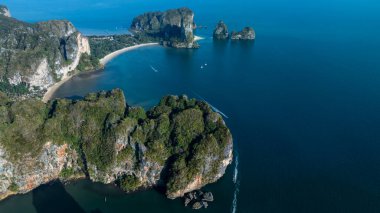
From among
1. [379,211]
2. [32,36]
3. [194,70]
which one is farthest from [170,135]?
[32,36]

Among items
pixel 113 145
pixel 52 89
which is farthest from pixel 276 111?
pixel 52 89

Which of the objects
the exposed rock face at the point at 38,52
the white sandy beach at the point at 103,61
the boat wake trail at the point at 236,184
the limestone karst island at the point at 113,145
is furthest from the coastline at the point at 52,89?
the boat wake trail at the point at 236,184

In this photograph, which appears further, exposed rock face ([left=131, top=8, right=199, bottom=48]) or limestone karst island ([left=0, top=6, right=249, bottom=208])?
exposed rock face ([left=131, top=8, right=199, bottom=48])

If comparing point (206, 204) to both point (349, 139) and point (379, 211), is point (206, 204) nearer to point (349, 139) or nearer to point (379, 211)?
point (379, 211)

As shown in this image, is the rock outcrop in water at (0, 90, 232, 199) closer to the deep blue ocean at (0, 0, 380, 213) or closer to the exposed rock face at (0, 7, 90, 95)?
the deep blue ocean at (0, 0, 380, 213)

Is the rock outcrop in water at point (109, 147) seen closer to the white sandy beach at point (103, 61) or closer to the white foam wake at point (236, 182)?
the white foam wake at point (236, 182)

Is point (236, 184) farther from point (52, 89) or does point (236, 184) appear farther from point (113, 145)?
point (52, 89)

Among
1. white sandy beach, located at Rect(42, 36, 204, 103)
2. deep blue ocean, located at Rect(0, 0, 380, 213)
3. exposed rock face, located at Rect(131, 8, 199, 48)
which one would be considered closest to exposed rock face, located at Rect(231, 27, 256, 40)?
deep blue ocean, located at Rect(0, 0, 380, 213)
